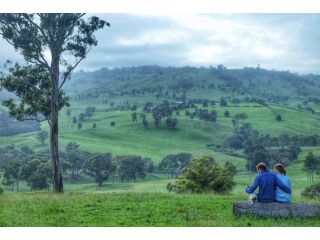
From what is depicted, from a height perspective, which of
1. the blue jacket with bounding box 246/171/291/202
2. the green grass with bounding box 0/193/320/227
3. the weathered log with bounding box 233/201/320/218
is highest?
the blue jacket with bounding box 246/171/291/202

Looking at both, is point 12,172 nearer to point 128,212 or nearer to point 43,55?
point 43,55

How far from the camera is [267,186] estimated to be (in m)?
18.9

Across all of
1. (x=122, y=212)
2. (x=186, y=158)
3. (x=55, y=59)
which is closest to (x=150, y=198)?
(x=122, y=212)

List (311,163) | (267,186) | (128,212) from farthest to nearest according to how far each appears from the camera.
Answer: (311,163) < (128,212) < (267,186)

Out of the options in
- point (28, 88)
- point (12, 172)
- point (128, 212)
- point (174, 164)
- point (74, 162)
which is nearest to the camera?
point (128, 212)

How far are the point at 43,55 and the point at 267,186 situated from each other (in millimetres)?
25023

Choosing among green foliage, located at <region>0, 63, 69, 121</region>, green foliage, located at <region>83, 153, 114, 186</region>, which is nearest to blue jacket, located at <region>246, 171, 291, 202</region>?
green foliage, located at <region>0, 63, 69, 121</region>

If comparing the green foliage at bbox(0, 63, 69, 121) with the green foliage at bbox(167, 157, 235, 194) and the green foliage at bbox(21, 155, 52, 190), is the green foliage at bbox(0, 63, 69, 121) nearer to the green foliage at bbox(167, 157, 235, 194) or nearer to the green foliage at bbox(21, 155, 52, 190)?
the green foliage at bbox(167, 157, 235, 194)

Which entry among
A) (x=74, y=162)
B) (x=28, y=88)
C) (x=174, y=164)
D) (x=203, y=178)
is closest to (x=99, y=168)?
(x=74, y=162)

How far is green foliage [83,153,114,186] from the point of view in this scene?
136m

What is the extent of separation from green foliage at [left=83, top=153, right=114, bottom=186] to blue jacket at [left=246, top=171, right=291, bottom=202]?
11902cm

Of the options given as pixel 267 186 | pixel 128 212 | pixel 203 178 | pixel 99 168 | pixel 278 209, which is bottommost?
pixel 99 168

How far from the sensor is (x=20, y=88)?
40406mm
